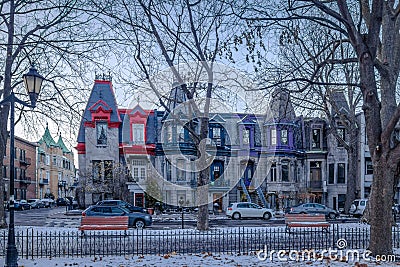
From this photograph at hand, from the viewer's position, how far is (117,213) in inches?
989

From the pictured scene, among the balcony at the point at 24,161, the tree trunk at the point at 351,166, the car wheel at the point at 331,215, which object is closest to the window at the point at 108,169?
the car wheel at the point at 331,215

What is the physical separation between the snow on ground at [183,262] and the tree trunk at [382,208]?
66 centimetres

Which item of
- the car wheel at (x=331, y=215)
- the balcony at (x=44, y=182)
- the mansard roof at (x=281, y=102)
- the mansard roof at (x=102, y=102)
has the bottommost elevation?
the balcony at (x=44, y=182)

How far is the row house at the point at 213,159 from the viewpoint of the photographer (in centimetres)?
4091

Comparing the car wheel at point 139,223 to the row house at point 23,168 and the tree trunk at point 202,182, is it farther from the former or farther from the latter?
the row house at point 23,168

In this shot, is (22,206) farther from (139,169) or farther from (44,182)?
(44,182)

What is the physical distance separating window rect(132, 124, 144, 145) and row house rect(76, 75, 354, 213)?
0.09 m

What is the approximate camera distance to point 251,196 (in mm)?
44750

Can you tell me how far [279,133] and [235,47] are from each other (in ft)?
105

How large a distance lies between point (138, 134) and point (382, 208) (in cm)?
3215

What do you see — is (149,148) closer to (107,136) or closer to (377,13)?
(107,136)

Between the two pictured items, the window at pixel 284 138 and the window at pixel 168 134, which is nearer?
the window at pixel 168 134

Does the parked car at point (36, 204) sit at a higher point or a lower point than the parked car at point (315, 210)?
lower

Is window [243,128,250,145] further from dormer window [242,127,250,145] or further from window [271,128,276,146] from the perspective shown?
window [271,128,276,146]
